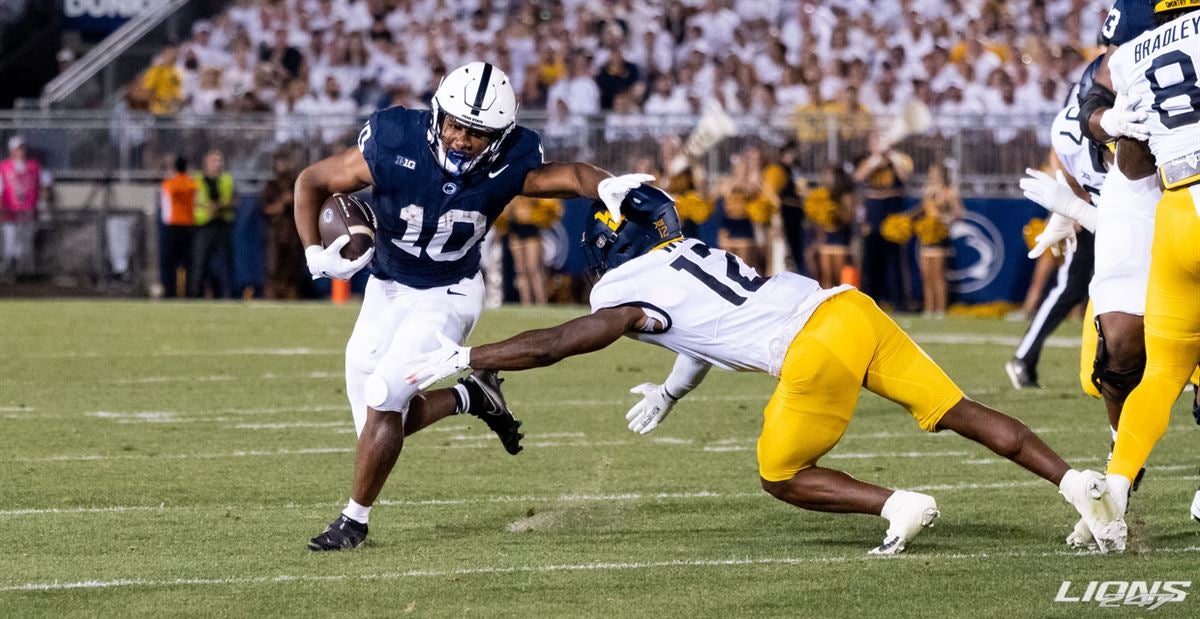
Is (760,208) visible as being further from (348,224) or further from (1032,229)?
(348,224)

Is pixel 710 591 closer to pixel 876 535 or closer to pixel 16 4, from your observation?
pixel 876 535

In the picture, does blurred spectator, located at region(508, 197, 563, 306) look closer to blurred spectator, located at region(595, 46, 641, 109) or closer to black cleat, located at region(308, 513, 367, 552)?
blurred spectator, located at region(595, 46, 641, 109)

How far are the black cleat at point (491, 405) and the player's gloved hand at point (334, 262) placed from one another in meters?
0.81

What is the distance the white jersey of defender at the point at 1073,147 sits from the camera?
7.39 m

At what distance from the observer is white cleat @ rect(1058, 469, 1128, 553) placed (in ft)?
17.4

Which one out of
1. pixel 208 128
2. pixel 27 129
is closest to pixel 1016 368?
pixel 208 128

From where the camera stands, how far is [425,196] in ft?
19.9

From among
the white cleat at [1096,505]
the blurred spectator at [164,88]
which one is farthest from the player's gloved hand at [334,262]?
the blurred spectator at [164,88]

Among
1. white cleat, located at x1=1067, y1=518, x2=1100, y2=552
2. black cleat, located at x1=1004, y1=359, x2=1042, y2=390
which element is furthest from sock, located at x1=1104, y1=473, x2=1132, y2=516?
black cleat, located at x1=1004, y1=359, x2=1042, y2=390

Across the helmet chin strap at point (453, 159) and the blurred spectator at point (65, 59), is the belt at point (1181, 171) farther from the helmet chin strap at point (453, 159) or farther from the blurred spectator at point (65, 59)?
the blurred spectator at point (65, 59)

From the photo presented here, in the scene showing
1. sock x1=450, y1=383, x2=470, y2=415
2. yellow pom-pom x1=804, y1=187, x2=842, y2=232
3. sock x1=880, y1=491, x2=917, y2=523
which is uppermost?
sock x1=450, y1=383, x2=470, y2=415

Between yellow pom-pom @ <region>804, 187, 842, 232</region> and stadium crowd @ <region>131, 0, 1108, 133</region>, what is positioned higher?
stadium crowd @ <region>131, 0, 1108, 133</region>

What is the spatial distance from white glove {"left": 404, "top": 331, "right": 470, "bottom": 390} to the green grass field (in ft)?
1.73

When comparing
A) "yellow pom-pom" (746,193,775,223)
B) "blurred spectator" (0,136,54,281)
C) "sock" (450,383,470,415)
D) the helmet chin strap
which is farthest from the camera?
"blurred spectator" (0,136,54,281)
